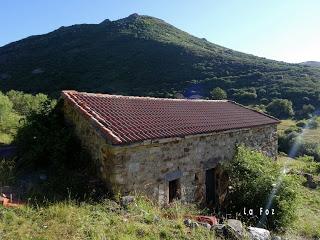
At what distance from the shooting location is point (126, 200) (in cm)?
826

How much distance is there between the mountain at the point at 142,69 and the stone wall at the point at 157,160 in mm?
28242

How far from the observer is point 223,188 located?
12.5m

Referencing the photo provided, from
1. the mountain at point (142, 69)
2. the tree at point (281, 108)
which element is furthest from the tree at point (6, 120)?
the tree at point (281, 108)

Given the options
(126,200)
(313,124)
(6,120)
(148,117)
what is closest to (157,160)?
(126,200)

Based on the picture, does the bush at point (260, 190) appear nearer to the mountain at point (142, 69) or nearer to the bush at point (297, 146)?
the bush at point (297, 146)

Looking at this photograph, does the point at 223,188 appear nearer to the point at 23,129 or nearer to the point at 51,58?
the point at 23,129

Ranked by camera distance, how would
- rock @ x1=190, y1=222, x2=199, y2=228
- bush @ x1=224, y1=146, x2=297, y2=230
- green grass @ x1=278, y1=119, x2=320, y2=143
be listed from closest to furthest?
rock @ x1=190, y1=222, x2=199, y2=228
bush @ x1=224, y1=146, x2=297, y2=230
green grass @ x1=278, y1=119, x2=320, y2=143

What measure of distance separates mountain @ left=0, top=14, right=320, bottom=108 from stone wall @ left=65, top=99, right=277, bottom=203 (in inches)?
1112

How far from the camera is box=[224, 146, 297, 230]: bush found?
392 inches

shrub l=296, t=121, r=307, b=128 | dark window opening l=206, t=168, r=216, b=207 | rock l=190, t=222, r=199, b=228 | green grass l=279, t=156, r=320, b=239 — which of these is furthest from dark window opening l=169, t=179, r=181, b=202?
shrub l=296, t=121, r=307, b=128

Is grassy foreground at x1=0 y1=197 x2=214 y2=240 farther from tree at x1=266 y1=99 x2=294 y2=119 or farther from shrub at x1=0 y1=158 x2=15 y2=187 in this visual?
tree at x1=266 y1=99 x2=294 y2=119

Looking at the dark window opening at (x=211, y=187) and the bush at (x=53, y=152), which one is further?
the dark window opening at (x=211, y=187)

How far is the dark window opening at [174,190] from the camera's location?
1054 centimetres

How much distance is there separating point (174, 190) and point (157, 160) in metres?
1.51
